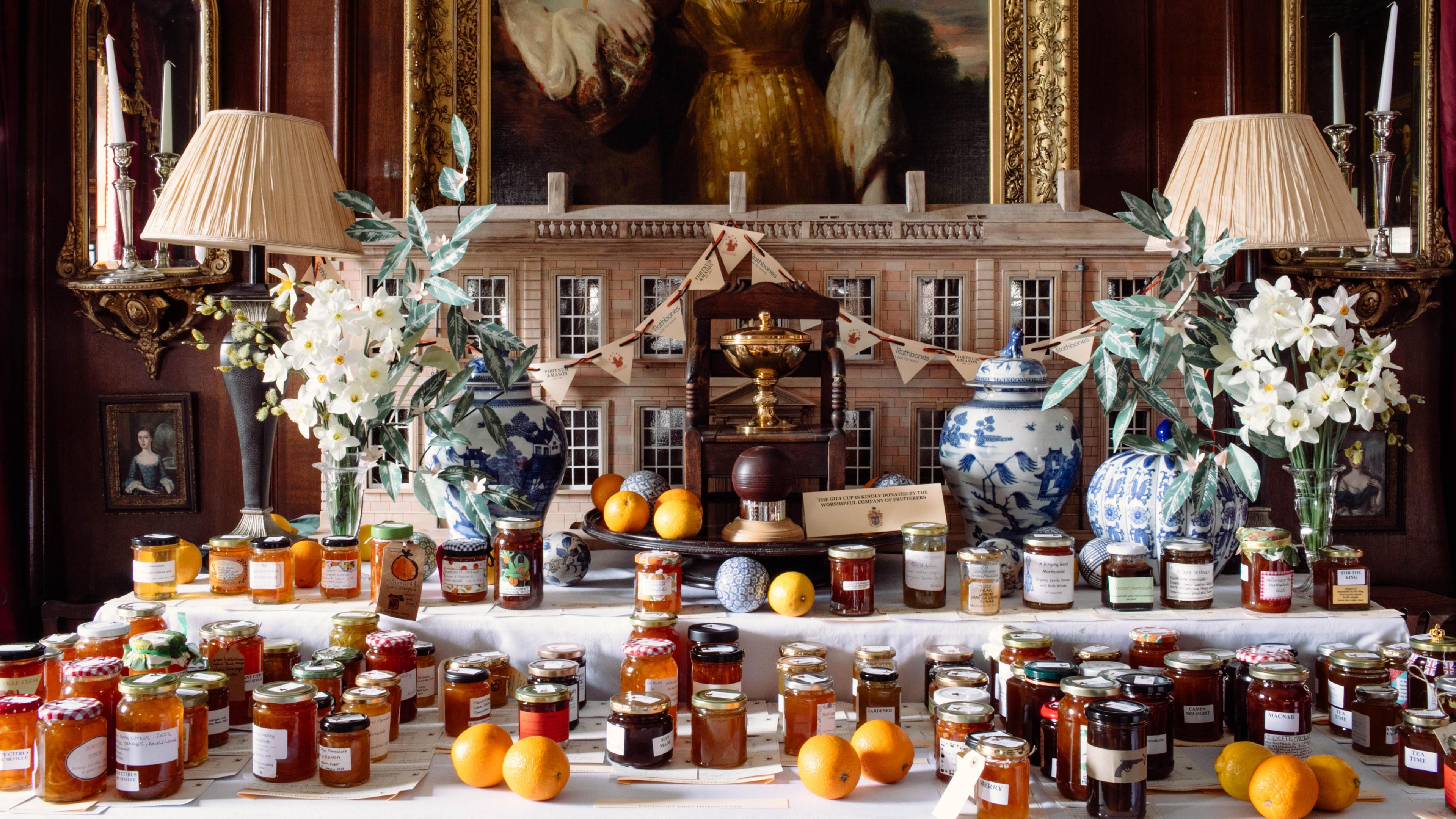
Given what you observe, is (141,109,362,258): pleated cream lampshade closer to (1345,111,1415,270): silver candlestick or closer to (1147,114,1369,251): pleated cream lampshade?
(1147,114,1369,251): pleated cream lampshade

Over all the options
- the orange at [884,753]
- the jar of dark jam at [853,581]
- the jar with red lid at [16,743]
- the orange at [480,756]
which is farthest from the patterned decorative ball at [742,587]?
the jar with red lid at [16,743]

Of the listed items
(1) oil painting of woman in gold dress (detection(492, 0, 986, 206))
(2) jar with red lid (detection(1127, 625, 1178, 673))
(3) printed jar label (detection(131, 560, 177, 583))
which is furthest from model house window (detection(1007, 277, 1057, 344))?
(3) printed jar label (detection(131, 560, 177, 583))

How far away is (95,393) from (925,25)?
223cm

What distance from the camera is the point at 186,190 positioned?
1.96 m

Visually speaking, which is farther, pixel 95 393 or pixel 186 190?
pixel 95 393

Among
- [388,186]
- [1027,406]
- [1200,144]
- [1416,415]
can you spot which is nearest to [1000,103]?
[1200,144]

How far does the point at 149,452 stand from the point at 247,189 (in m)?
0.92

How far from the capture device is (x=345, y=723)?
1353mm

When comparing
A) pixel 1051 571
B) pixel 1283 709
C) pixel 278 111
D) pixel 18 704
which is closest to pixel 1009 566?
pixel 1051 571

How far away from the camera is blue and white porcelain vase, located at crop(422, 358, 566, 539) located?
1.97 m

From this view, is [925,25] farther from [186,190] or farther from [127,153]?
[127,153]

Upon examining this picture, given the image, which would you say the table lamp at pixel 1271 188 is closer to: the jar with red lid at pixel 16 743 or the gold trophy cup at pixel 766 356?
the gold trophy cup at pixel 766 356

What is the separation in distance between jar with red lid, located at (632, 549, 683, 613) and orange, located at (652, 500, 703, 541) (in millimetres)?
119

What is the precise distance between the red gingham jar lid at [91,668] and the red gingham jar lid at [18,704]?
0.15 feet
